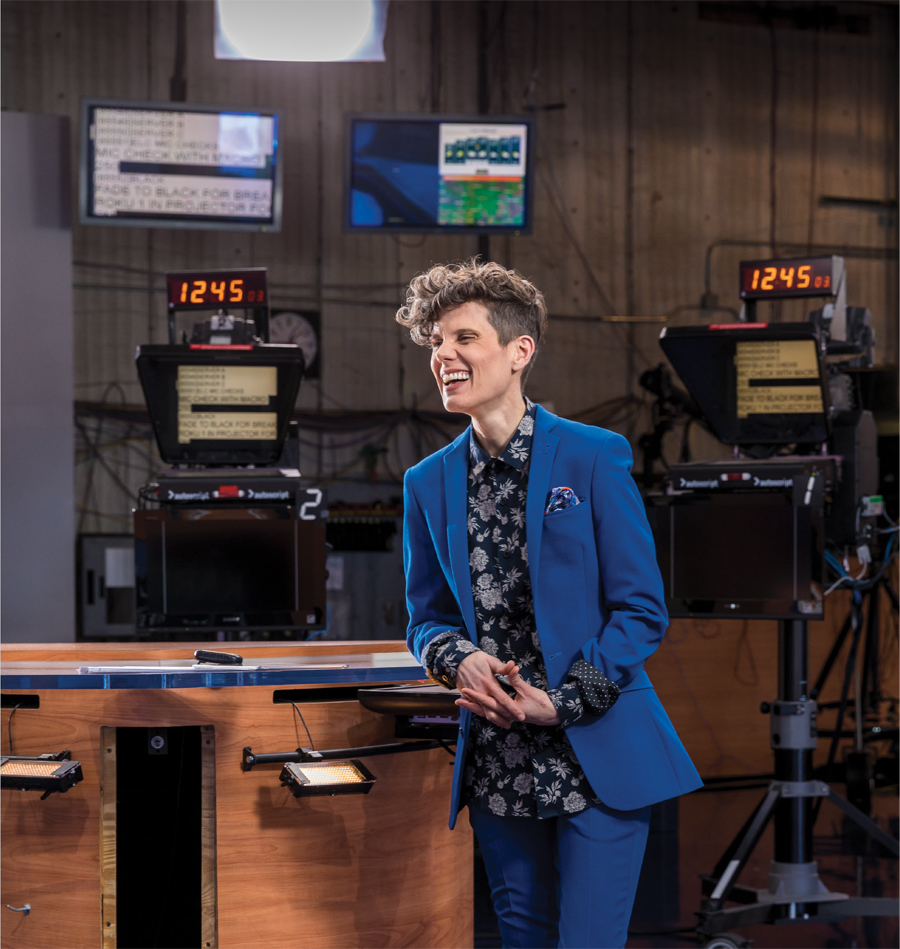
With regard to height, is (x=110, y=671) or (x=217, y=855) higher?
(x=110, y=671)

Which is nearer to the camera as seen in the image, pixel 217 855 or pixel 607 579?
pixel 607 579

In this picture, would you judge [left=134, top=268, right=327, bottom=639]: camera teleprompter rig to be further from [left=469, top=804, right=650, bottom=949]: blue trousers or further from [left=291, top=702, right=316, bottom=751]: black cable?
[left=469, top=804, right=650, bottom=949]: blue trousers

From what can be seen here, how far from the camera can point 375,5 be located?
4.28m

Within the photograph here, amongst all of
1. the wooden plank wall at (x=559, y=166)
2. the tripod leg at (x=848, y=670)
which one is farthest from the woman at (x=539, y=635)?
the wooden plank wall at (x=559, y=166)

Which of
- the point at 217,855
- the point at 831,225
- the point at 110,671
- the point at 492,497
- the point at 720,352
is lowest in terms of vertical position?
the point at 217,855

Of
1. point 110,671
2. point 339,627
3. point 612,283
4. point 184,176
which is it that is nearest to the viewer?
point 110,671

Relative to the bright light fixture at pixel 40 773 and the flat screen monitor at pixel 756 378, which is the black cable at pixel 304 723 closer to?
the bright light fixture at pixel 40 773

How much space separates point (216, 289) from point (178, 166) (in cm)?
165

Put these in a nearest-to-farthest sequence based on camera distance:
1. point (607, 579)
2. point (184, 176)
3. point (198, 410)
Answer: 1. point (607, 579)
2. point (198, 410)
3. point (184, 176)

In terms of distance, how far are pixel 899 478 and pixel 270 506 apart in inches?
119

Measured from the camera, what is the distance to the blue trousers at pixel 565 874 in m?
1.56

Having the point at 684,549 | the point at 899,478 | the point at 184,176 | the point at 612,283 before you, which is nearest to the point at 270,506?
the point at 684,549

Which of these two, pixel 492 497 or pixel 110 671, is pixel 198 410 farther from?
pixel 492 497

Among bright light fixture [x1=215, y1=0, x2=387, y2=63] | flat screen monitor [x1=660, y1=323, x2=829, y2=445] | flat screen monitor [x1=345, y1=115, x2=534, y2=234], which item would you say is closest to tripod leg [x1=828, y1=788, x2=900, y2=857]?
flat screen monitor [x1=660, y1=323, x2=829, y2=445]
